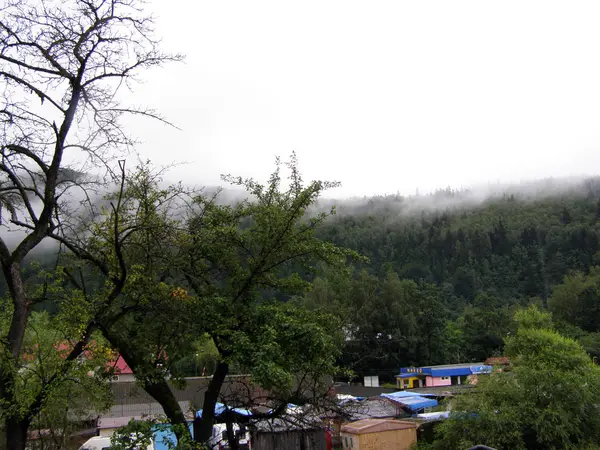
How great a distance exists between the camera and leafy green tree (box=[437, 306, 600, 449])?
18.2 metres

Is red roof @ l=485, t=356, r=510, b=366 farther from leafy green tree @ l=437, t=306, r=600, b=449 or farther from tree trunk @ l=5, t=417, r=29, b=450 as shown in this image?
tree trunk @ l=5, t=417, r=29, b=450

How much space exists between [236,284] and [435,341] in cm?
5164

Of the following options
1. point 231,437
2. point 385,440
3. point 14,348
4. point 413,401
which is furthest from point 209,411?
point 413,401

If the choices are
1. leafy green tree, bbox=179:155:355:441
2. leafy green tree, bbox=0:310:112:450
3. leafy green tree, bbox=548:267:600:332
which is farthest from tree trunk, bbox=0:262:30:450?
leafy green tree, bbox=548:267:600:332

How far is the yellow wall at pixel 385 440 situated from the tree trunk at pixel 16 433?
15.6 metres

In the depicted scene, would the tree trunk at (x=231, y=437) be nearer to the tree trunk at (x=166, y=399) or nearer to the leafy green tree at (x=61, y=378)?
the tree trunk at (x=166, y=399)

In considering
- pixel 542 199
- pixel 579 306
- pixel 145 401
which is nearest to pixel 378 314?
pixel 579 306

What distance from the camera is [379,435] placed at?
858 inches

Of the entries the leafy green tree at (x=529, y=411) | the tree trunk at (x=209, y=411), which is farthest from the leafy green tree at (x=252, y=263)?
the leafy green tree at (x=529, y=411)

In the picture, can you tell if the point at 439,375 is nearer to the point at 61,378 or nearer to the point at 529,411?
the point at 529,411

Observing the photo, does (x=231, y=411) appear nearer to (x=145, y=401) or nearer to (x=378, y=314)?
(x=145, y=401)

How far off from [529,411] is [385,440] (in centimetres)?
586

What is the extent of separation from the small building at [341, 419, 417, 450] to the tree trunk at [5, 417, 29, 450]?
15.5 meters

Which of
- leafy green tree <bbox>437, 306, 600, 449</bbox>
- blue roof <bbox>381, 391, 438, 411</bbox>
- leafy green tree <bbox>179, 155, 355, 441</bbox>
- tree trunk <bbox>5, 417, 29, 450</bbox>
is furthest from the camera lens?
blue roof <bbox>381, 391, 438, 411</bbox>
